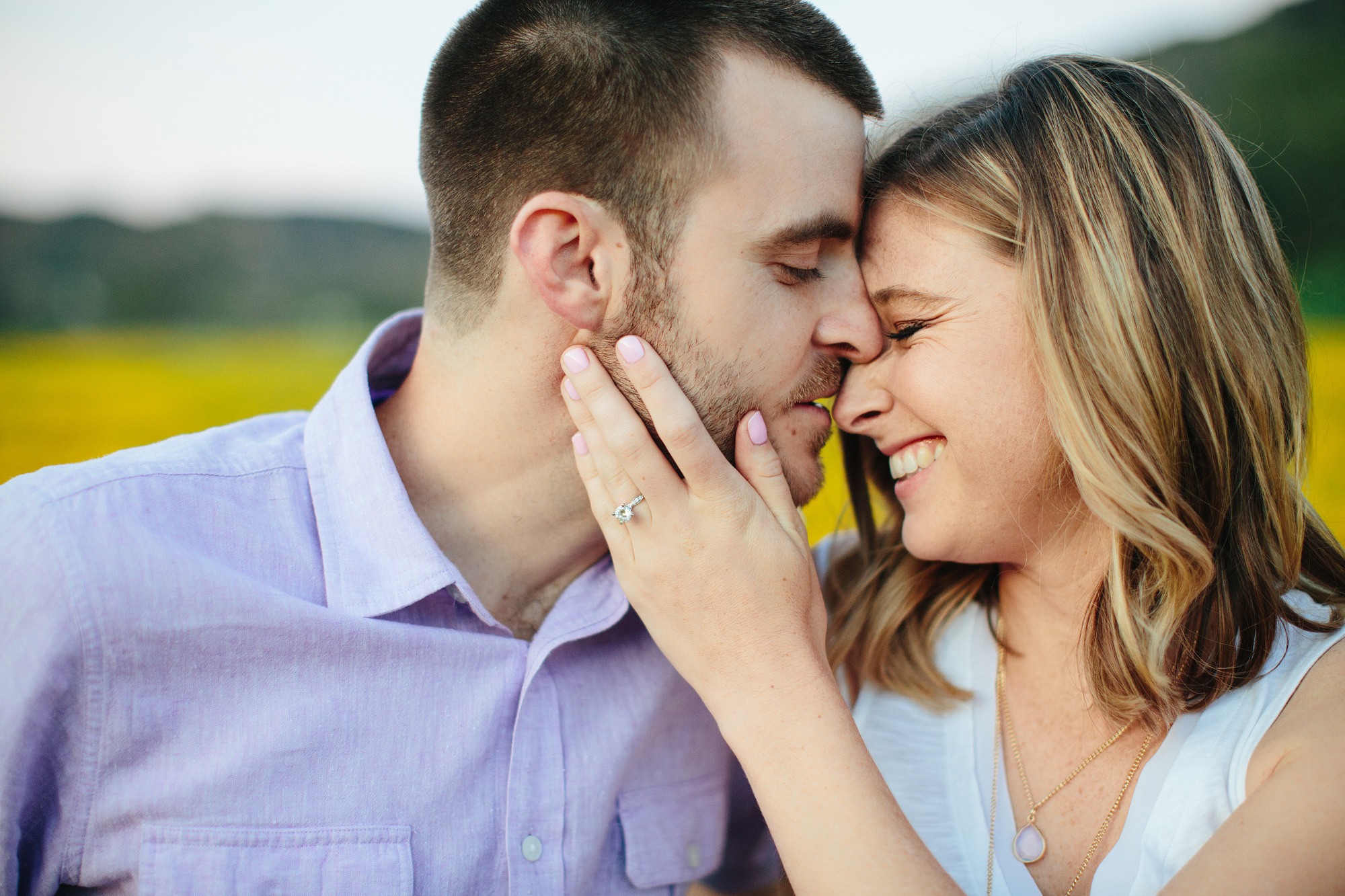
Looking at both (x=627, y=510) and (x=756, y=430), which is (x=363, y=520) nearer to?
(x=627, y=510)

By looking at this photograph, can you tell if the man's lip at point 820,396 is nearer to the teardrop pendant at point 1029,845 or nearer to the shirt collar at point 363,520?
the shirt collar at point 363,520

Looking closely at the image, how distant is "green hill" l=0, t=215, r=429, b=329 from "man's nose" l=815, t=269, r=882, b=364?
34.6 ft

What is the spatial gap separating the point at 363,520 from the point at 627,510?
68 cm

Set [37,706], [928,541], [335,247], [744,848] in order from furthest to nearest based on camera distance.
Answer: [335,247], [744,848], [928,541], [37,706]

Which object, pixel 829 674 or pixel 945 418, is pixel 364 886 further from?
pixel 945 418

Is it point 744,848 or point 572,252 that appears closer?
point 572,252

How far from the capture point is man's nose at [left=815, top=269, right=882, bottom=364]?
2.37 m

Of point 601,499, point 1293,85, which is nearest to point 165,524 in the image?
point 601,499

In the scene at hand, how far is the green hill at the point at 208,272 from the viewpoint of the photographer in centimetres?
1023

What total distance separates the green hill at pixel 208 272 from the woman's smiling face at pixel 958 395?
1067 cm

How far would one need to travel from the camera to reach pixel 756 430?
2.29 meters

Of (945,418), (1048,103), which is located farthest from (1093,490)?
(1048,103)

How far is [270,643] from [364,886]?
58 centimetres

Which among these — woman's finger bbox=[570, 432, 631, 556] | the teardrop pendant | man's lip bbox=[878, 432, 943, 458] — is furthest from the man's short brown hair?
the teardrop pendant
